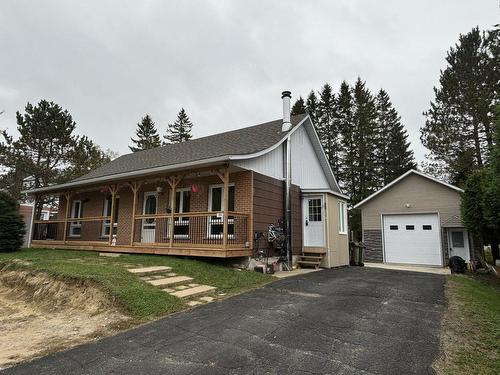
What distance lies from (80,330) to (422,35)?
14761 mm

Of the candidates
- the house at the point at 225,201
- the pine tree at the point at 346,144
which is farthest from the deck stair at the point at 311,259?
the pine tree at the point at 346,144

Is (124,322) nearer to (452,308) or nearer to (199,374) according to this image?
(199,374)

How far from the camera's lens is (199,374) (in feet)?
10.4

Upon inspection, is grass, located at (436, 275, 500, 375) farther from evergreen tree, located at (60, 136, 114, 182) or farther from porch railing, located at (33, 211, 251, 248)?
evergreen tree, located at (60, 136, 114, 182)

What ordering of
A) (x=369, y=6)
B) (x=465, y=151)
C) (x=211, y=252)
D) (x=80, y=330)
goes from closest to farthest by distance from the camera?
(x=80, y=330) → (x=211, y=252) → (x=369, y=6) → (x=465, y=151)

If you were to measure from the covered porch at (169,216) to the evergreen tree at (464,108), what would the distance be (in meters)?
17.2

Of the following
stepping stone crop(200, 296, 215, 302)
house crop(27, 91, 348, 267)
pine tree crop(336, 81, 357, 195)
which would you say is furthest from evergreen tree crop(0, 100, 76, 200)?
stepping stone crop(200, 296, 215, 302)

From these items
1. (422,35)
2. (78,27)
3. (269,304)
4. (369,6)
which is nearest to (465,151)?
(422,35)

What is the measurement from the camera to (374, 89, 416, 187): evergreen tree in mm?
30406

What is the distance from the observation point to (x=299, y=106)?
111 ft

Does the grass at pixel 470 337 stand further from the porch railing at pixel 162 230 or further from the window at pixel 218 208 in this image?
the window at pixel 218 208

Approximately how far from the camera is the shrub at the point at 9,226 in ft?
45.2

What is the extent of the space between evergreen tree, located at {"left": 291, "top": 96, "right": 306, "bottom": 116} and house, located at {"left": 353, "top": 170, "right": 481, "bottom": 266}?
16.8m

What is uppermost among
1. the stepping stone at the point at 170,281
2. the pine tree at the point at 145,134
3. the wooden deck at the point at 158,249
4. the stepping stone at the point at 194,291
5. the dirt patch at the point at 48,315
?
the pine tree at the point at 145,134
